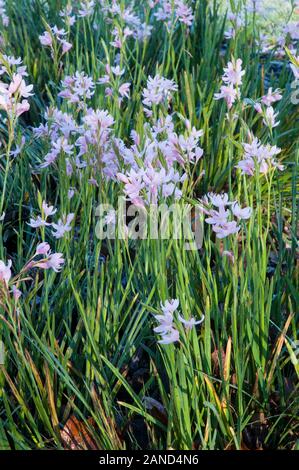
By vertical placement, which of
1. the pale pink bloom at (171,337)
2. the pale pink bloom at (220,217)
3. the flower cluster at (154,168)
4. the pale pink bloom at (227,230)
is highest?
the flower cluster at (154,168)

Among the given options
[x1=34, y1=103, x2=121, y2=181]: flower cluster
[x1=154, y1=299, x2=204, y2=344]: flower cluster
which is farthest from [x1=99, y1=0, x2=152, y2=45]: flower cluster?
[x1=154, y1=299, x2=204, y2=344]: flower cluster

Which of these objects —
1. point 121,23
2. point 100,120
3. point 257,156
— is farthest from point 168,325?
point 121,23

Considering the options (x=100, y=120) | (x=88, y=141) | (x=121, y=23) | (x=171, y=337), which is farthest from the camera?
(x=121, y=23)

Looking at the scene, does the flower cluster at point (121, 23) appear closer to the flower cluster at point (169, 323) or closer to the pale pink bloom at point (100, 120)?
the pale pink bloom at point (100, 120)

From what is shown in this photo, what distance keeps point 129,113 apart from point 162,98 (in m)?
0.50

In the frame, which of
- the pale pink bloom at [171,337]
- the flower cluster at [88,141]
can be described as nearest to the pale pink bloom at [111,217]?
the flower cluster at [88,141]

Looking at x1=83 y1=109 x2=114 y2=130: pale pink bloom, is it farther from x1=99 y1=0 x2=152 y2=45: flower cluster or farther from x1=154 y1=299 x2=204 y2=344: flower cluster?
x1=99 y1=0 x2=152 y2=45: flower cluster

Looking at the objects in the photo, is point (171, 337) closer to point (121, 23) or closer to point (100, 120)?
point (100, 120)

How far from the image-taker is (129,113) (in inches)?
113

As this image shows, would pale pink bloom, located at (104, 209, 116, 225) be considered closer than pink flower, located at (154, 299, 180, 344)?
No

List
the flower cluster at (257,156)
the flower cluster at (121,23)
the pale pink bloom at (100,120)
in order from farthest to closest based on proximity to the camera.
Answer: the flower cluster at (121,23) < the pale pink bloom at (100,120) < the flower cluster at (257,156)

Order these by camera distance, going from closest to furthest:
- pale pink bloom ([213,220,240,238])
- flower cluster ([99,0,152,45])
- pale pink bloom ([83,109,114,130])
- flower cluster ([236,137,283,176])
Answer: pale pink bloom ([213,220,240,238]) → flower cluster ([236,137,283,176]) → pale pink bloom ([83,109,114,130]) → flower cluster ([99,0,152,45])

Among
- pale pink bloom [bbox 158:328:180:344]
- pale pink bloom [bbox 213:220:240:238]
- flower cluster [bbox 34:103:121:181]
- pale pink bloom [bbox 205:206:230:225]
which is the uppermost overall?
flower cluster [bbox 34:103:121:181]
